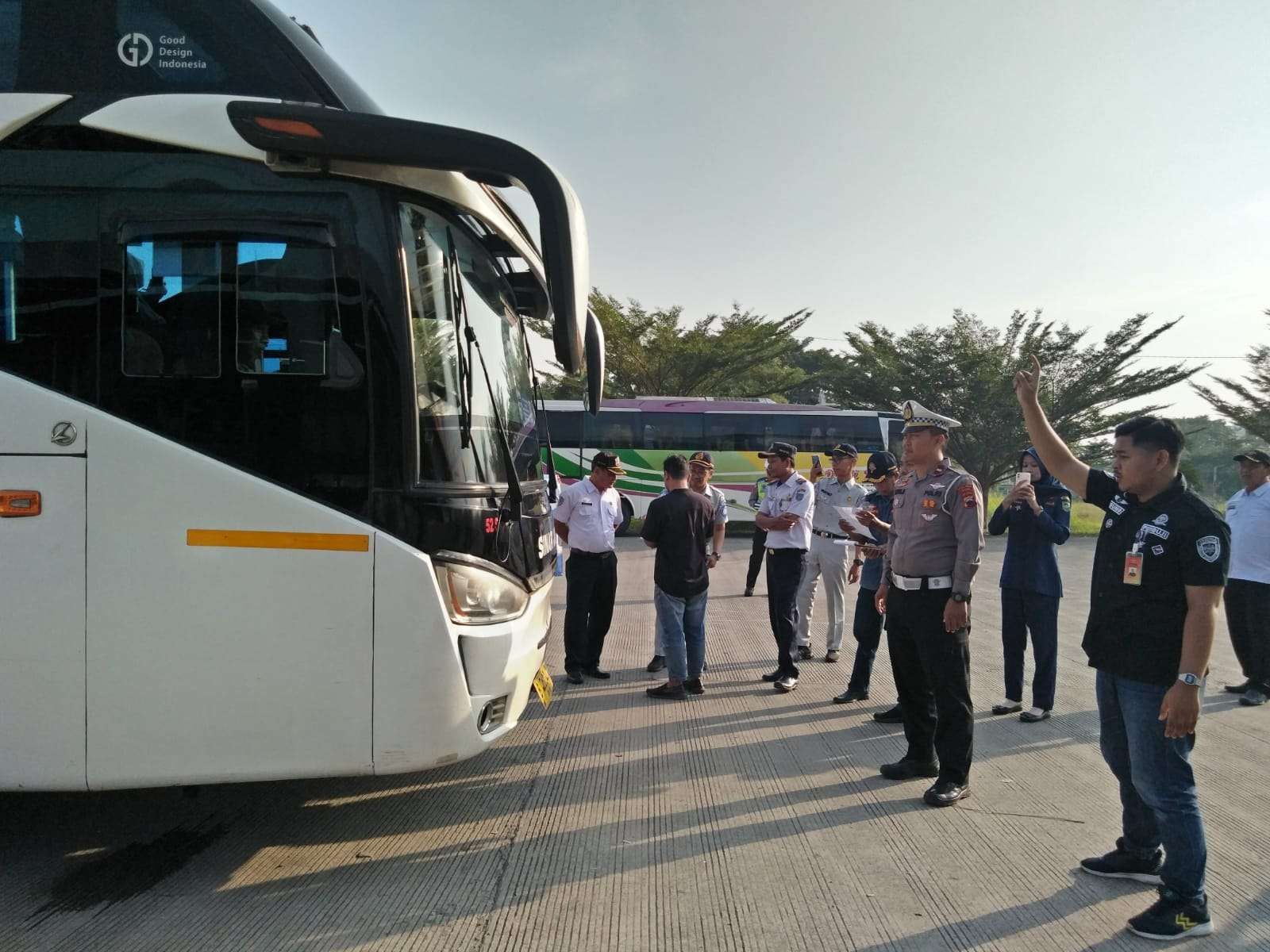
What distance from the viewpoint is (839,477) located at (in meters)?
7.96

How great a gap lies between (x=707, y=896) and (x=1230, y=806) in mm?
3074

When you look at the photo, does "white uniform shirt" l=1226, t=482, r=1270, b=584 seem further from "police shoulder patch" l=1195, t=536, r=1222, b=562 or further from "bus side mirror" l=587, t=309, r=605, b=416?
"bus side mirror" l=587, t=309, r=605, b=416

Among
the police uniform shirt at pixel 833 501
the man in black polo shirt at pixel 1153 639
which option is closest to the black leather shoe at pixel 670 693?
the police uniform shirt at pixel 833 501

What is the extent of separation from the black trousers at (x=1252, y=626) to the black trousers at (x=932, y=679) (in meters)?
3.56

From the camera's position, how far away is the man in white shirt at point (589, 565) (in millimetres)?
7207

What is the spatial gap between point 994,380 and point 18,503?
1146 inches

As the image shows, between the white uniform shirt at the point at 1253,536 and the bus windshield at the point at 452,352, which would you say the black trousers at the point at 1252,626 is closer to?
the white uniform shirt at the point at 1253,536

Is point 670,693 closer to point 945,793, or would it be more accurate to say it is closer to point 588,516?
point 588,516

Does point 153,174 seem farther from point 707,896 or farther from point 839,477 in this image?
point 839,477

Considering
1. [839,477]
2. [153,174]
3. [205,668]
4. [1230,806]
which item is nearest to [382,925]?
[205,668]

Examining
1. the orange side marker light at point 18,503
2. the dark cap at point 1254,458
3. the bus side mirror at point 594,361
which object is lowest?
the orange side marker light at point 18,503

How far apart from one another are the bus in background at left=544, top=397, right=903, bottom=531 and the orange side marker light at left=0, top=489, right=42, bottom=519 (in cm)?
1937

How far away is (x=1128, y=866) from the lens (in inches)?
146

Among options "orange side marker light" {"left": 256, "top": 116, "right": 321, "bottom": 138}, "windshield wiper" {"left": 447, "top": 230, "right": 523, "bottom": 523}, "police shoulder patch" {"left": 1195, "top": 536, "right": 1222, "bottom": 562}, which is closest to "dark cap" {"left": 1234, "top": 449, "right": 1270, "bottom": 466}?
"police shoulder patch" {"left": 1195, "top": 536, "right": 1222, "bottom": 562}
